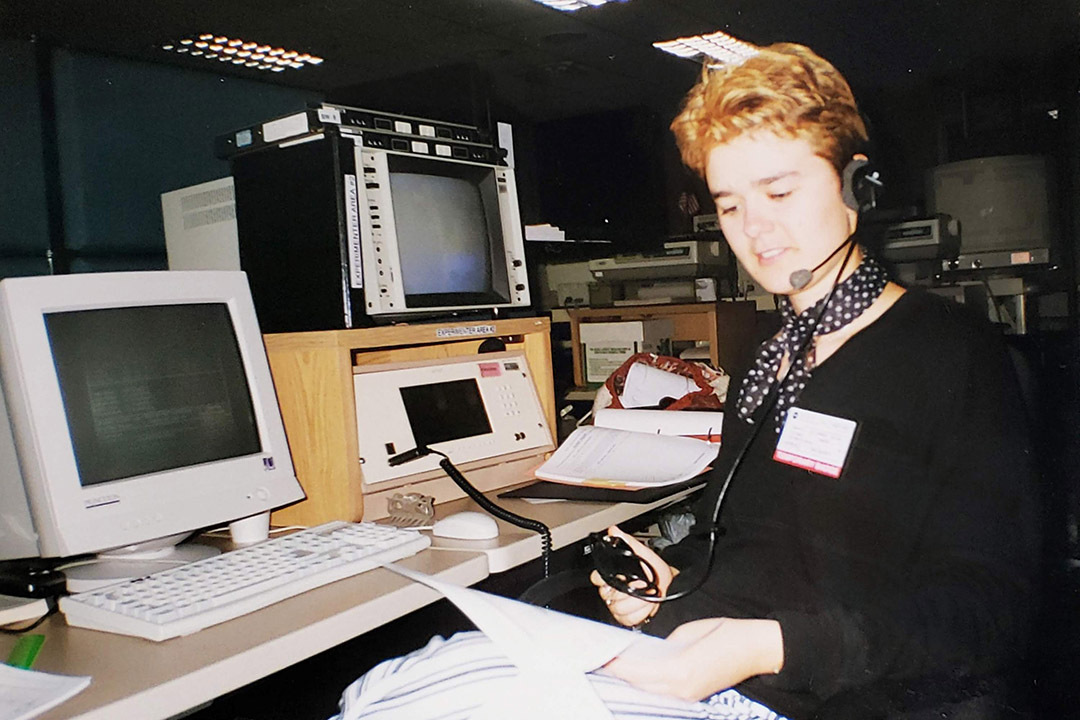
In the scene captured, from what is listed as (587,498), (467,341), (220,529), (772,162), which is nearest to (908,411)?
(772,162)

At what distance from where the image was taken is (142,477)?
47.3 inches

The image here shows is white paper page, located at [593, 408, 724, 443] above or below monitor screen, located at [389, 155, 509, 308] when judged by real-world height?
below

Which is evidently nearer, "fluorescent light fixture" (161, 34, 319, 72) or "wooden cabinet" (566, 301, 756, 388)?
"wooden cabinet" (566, 301, 756, 388)

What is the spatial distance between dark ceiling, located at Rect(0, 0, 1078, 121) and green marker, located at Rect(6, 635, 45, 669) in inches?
45.3

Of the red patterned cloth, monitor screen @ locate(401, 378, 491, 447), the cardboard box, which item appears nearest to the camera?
monitor screen @ locate(401, 378, 491, 447)

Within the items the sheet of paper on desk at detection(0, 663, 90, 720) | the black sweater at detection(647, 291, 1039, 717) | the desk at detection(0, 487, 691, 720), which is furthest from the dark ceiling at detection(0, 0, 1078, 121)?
the sheet of paper on desk at detection(0, 663, 90, 720)

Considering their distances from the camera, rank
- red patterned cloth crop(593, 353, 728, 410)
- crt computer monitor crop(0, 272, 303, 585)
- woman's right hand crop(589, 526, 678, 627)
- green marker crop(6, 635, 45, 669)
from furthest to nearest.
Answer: red patterned cloth crop(593, 353, 728, 410) → woman's right hand crop(589, 526, 678, 627) → crt computer monitor crop(0, 272, 303, 585) → green marker crop(6, 635, 45, 669)

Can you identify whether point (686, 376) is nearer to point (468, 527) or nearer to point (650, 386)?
point (650, 386)

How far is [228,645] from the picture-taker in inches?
35.1

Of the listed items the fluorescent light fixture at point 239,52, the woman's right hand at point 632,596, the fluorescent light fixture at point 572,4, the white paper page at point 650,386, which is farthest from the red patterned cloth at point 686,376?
the fluorescent light fixture at point 239,52

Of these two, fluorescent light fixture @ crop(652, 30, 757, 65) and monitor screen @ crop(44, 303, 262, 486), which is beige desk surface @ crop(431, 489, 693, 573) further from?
fluorescent light fixture @ crop(652, 30, 757, 65)

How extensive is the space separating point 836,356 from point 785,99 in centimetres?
37

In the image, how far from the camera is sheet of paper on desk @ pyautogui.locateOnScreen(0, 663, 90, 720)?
75cm

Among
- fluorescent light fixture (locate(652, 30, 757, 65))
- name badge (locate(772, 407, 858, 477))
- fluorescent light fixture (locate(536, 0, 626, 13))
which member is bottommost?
name badge (locate(772, 407, 858, 477))
